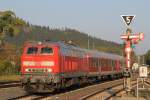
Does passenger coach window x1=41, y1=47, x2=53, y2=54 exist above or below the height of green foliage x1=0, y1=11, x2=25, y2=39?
below

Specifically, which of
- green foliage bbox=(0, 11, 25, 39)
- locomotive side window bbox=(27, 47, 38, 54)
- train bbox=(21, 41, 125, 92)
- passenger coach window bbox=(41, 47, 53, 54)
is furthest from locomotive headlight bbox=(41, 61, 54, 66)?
green foliage bbox=(0, 11, 25, 39)

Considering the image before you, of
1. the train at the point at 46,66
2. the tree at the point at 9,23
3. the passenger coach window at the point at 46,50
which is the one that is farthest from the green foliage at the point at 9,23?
the passenger coach window at the point at 46,50

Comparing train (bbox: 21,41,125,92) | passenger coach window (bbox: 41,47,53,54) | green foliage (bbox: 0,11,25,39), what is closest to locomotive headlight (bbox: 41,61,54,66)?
train (bbox: 21,41,125,92)

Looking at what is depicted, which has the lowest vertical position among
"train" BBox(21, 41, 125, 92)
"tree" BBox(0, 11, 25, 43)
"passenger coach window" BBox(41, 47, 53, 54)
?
"train" BBox(21, 41, 125, 92)

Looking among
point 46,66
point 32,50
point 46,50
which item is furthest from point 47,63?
point 32,50

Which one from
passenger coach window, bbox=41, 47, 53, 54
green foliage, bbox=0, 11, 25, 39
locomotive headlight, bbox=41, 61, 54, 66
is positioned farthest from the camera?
green foliage, bbox=0, 11, 25, 39

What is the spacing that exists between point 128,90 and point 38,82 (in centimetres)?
537

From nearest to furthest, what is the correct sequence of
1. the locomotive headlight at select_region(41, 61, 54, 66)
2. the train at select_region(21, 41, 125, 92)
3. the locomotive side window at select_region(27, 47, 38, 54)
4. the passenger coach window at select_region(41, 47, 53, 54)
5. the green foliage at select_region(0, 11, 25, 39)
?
the train at select_region(21, 41, 125, 92) → the locomotive headlight at select_region(41, 61, 54, 66) → the passenger coach window at select_region(41, 47, 53, 54) → the locomotive side window at select_region(27, 47, 38, 54) → the green foliage at select_region(0, 11, 25, 39)

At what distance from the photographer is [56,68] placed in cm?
2747

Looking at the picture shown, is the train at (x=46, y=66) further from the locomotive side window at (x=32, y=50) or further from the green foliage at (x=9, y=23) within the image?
the green foliage at (x=9, y=23)

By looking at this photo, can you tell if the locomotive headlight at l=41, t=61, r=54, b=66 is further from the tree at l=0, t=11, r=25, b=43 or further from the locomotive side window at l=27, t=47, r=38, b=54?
the tree at l=0, t=11, r=25, b=43

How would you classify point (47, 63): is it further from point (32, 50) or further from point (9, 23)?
point (9, 23)

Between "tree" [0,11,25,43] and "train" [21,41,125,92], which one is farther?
"tree" [0,11,25,43]

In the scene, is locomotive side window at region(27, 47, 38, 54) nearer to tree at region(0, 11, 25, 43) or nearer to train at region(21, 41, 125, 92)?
train at region(21, 41, 125, 92)
